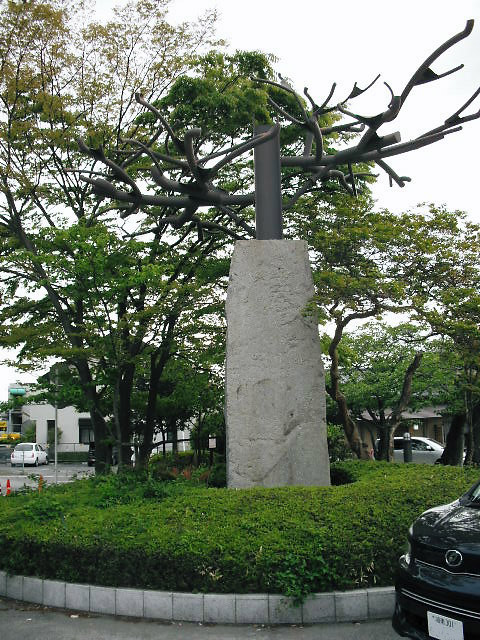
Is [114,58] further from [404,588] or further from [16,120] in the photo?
[404,588]

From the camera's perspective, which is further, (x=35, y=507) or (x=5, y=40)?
(x=5, y=40)

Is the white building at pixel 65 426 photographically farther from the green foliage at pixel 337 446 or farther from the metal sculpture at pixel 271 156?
the metal sculpture at pixel 271 156

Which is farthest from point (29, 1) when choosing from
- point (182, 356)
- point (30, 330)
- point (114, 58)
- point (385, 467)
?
point (385, 467)

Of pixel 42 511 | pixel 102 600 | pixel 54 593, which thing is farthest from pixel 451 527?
pixel 42 511

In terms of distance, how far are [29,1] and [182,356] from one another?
27.9 feet

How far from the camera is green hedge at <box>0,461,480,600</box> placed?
598cm

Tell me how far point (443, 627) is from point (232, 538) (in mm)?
2326

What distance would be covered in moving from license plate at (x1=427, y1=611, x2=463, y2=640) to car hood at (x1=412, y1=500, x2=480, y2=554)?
484 mm

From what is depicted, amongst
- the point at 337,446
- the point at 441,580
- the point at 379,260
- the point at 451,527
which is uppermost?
the point at 379,260

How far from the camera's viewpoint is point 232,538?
6.28 m

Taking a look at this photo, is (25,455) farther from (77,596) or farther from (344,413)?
(77,596)

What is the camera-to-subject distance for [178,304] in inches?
511

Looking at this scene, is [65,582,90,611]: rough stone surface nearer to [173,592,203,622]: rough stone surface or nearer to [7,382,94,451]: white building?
[173,592,203,622]: rough stone surface

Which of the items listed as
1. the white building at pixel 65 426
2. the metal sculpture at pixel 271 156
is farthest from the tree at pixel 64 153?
the white building at pixel 65 426
